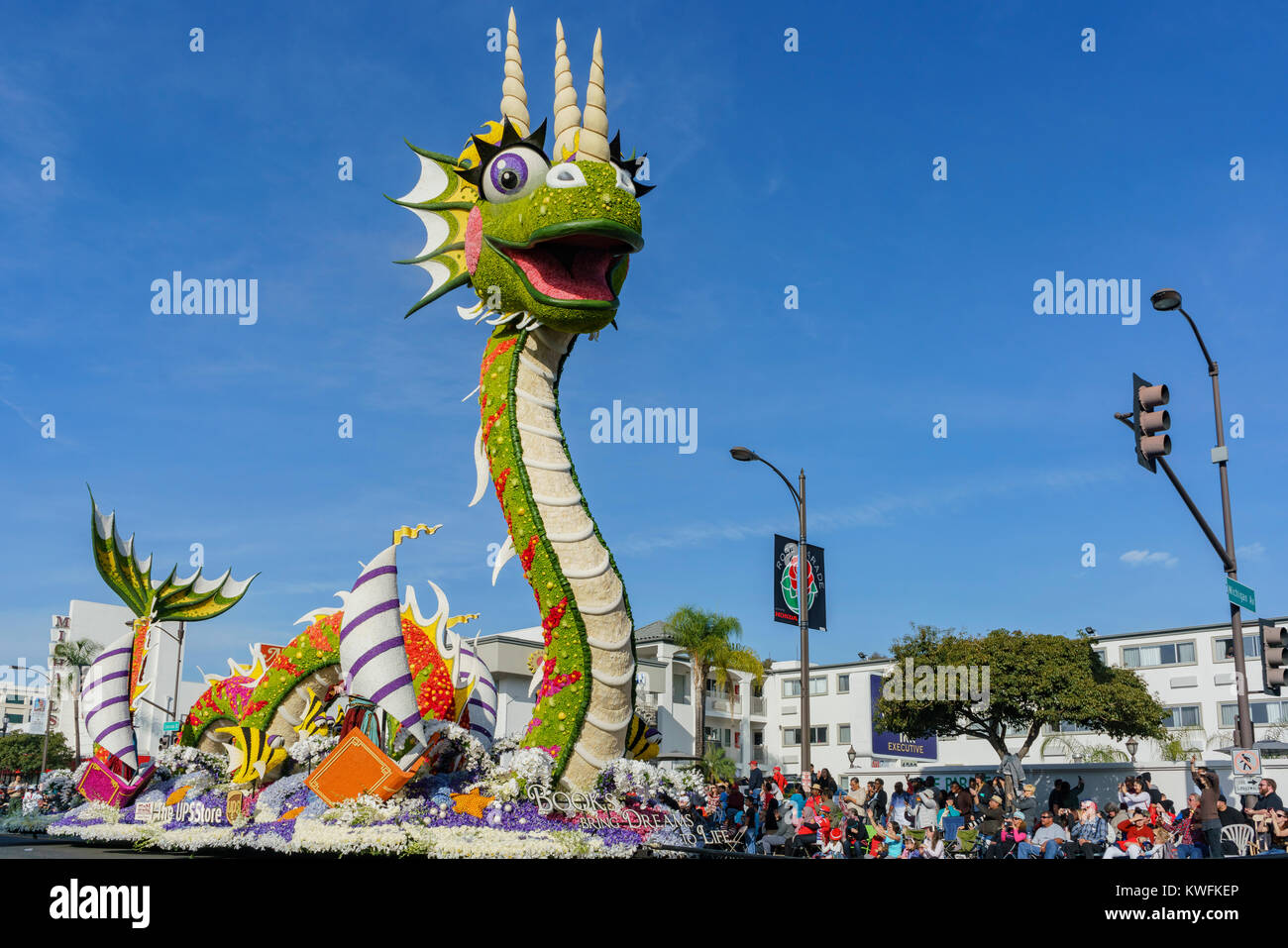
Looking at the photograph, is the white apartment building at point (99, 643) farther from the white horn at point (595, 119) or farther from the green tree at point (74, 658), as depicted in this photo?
the white horn at point (595, 119)

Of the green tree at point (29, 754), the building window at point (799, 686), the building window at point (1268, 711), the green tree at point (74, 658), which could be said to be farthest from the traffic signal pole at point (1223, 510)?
the green tree at point (74, 658)

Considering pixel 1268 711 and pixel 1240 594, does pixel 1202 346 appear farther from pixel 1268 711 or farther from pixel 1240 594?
pixel 1268 711

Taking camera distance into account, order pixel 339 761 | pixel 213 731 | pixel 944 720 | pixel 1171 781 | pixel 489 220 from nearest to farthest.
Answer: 1. pixel 339 761
2. pixel 489 220
3. pixel 213 731
4. pixel 1171 781
5. pixel 944 720

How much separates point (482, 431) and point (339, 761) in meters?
5.38

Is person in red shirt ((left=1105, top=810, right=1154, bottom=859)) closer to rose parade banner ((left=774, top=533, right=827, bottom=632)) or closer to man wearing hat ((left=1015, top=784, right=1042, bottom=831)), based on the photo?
man wearing hat ((left=1015, top=784, right=1042, bottom=831))

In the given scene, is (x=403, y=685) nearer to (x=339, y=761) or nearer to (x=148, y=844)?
(x=339, y=761)

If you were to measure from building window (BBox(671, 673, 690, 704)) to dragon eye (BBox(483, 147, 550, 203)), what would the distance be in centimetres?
4105

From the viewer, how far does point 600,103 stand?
55.0 ft

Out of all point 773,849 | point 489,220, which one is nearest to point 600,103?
point 489,220

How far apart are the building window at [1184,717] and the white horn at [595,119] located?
43833 mm

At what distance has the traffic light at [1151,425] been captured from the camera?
13.5 meters

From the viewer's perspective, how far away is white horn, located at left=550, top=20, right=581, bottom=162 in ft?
54.6

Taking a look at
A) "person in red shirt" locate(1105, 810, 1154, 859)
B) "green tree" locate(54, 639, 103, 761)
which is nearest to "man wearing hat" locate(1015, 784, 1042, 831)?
"person in red shirt" locate(1105, 810, 1154, 859)

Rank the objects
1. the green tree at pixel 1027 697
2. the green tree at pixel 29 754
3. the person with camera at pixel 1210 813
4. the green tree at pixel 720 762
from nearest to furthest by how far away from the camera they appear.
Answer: the person with camera at pixel 1210 813
the green tree at pixel 1027 697
the green tree at pixel 720 762
the green tree at pixel 29 754
